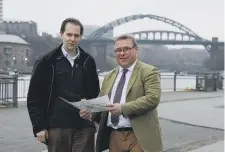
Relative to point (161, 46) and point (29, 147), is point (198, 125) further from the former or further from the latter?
point (161, 46)

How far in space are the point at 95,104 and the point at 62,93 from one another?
36 cm

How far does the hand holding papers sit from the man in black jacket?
0.18 meters

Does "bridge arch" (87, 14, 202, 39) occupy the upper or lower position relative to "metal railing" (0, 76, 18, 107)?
upper

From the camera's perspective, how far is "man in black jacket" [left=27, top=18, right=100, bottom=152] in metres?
3.29

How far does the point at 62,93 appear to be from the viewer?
3283 mm

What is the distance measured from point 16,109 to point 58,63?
9090mm

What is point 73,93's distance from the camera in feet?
10.8

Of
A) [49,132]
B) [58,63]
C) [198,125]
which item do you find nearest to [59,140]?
[49,132]

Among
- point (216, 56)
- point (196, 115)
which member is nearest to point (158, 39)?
point (216, 56)

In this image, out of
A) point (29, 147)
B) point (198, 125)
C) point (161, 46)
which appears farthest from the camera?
point (161, 46)

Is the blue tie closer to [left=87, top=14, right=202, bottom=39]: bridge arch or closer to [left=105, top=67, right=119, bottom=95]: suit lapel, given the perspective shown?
[left=105, top=67, right=119, bottom=95]: suit lapel

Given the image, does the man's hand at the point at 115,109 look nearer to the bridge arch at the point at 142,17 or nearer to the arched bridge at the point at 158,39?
the arched bridge at the point at 158,39

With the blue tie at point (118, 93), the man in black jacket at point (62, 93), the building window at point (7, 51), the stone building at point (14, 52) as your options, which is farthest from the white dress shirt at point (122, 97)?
the building window at point (7, 51)

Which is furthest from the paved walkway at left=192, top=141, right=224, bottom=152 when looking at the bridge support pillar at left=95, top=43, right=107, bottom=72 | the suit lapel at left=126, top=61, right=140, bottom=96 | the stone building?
the stone building
